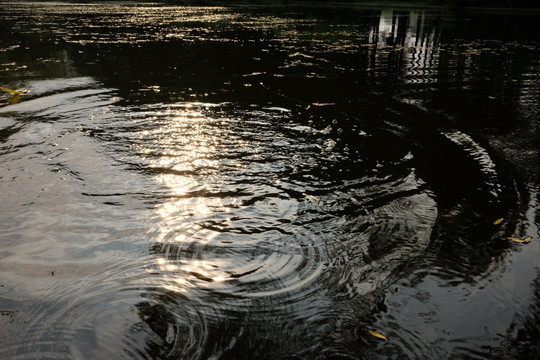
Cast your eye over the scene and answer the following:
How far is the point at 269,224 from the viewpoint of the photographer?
4.18 meters

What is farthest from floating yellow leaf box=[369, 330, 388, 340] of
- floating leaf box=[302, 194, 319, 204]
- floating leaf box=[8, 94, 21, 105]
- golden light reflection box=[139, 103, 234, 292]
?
floating leaf box=[8, 94, 21, 105]

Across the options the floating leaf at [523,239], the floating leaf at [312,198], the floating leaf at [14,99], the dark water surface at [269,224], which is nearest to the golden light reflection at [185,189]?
the dark water surface at [269,224]

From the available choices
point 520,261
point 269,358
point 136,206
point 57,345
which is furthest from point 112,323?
point 520,261

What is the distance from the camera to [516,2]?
146 ft

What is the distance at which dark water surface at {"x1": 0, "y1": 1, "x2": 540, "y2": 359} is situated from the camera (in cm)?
285

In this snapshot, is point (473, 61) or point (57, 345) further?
point (473, 61)

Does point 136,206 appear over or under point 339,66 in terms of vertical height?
under

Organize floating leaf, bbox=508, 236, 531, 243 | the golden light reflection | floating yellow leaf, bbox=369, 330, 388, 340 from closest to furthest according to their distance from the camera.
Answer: floating yellow leaf, bbox=369, 330, 388, 340 < the golden light reflection < floating leaf, bbox=508, 236, 531, 243

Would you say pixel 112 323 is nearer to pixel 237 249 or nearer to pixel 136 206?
pixel 237 249

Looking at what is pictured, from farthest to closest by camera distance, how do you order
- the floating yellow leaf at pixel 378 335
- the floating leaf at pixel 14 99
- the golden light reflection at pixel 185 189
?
the floating leaf at pixel 14 99, the golden light reflection at pixel 185 189, the floating yellow leaf at pixel 378 335

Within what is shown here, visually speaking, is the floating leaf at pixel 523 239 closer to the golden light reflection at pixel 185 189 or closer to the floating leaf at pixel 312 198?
the floating leaf at pixel 312 198

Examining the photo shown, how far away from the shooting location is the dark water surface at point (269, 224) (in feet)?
9.35

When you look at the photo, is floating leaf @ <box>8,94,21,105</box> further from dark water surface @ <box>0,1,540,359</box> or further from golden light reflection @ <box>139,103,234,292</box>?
golden light reflection @ <box>139,103,234,292</box>

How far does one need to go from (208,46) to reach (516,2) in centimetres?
4429
